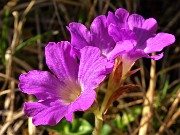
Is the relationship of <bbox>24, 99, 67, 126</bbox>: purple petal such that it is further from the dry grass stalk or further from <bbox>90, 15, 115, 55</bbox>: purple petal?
the dry grass stalk

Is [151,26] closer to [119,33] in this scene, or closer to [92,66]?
[119,33]

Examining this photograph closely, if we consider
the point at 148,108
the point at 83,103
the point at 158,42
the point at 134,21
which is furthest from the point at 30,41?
the point at 83,103

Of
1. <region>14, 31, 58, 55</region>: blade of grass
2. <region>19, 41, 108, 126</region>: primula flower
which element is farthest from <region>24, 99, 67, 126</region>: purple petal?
<region>14, 31, 58, 55</region>: blade of grass

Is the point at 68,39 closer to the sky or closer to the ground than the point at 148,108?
closer to the sky

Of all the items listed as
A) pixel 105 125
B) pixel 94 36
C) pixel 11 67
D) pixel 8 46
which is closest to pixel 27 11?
pixel 8 46

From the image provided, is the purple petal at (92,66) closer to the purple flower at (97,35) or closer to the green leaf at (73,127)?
the purple flower at (97,35)

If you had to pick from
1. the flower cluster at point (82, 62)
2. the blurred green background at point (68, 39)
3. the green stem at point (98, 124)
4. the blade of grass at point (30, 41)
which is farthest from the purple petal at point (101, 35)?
the blade of grass at point (30, 41)
